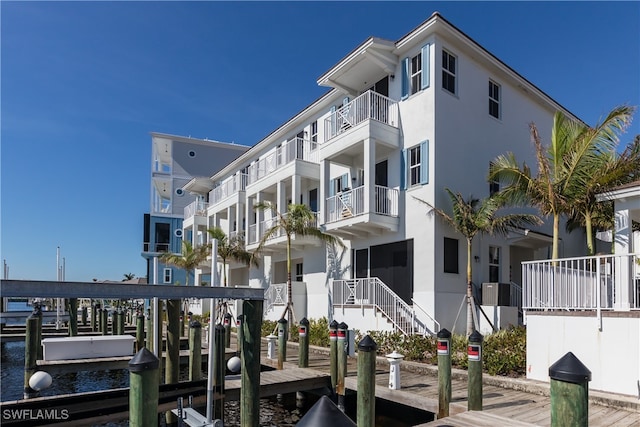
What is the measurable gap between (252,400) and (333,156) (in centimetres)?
1308

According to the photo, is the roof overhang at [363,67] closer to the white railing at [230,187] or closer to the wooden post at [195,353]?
the white railing at [230,187]

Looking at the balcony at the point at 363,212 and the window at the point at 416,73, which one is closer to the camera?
the window at the point at 416,73

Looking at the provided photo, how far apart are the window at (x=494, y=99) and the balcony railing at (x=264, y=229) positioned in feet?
27.9

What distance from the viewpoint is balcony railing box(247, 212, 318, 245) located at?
2161cm

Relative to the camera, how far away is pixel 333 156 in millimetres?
19328

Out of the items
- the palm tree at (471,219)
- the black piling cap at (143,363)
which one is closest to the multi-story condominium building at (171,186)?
the palm tree at (471,219)

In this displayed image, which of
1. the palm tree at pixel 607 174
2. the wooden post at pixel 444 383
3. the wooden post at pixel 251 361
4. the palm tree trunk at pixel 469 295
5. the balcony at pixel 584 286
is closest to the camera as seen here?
the wooden post at pixel 251 361

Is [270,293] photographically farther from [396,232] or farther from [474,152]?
[474,152]

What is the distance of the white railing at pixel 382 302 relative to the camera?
15.7m

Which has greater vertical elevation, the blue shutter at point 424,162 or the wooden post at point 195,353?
the blue shutter at point 424,162

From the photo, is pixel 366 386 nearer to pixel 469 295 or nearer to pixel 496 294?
pixel 469 295

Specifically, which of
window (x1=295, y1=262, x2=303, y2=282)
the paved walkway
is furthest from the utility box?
window (x1=295, y1=262, x2=303, y2=282)

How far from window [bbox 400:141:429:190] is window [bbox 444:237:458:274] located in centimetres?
224

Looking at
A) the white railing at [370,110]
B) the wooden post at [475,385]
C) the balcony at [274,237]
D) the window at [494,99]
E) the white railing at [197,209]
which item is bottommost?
the wooden post at [475,385]
